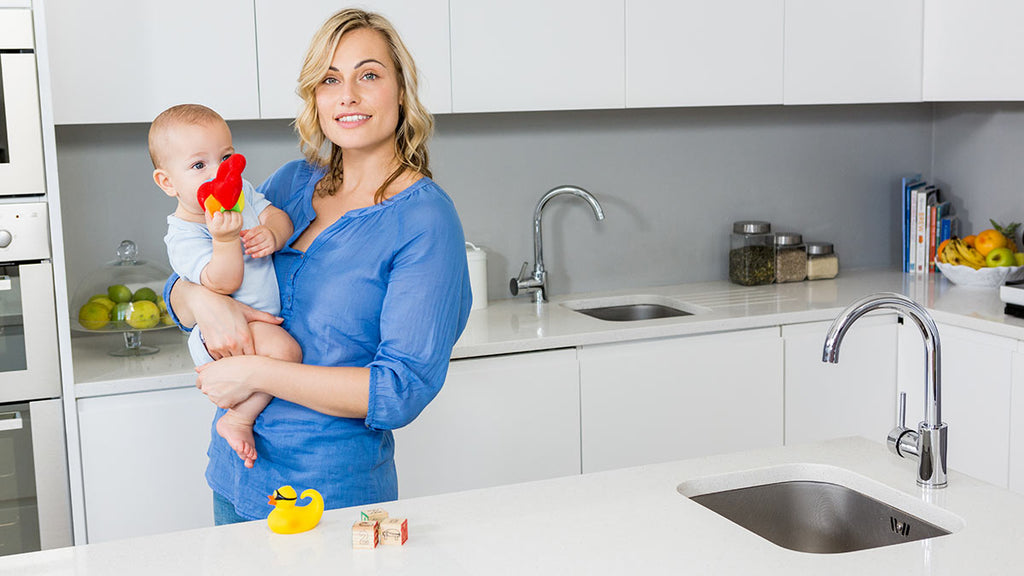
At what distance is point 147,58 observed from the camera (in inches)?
100

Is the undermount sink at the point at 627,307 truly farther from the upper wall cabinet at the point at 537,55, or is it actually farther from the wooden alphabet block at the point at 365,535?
the wooden alphabet block at the point at 365,535

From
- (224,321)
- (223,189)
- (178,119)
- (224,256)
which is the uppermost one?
(178,119)

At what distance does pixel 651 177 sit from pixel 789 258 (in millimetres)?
534

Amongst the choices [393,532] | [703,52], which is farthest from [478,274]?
[393,532]

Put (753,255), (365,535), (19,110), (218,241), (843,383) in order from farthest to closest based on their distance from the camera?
(753,255) → (843,383) → (19,110) → (218,241) → (365,535)

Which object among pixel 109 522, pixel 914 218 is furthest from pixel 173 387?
pixel 914 218

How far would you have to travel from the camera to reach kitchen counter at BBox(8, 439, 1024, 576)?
136 centimetres

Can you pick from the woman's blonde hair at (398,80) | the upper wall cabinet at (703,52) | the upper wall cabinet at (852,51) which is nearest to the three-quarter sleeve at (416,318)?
the woman's blonde hair at (398,80)

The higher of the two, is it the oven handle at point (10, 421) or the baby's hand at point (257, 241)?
the baby's hand at point (257, 241)

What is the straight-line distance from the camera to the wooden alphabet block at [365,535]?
1416mm

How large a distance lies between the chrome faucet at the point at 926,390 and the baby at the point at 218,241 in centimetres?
87

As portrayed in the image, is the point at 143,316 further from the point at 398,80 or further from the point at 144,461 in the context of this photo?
the point at 398,80

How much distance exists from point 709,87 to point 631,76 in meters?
0.26

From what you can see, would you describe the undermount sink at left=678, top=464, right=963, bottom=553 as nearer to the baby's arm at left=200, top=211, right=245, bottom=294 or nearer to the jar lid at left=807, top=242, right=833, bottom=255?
the baby's arm at left=200, top=211, right=245, bottom=294
